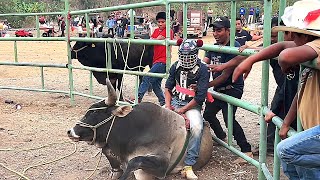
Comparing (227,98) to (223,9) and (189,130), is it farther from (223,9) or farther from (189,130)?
(223,9)

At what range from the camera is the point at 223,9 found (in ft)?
56.7

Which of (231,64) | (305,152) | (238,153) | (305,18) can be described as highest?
(305,18)

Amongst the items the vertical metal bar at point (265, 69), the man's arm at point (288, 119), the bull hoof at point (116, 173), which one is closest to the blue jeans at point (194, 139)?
the bull hoof at point (116, 173)

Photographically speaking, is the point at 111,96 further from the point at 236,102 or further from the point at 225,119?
the point at 225,119

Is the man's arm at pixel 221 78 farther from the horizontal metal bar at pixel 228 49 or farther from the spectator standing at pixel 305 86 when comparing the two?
the spectator standing at pixel 305 86

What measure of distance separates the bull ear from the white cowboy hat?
2150 mm

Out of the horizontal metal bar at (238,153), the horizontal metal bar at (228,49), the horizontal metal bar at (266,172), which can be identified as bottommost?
the horizontal metal bar at (238,153)

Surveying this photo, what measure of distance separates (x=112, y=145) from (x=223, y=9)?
13689 mm

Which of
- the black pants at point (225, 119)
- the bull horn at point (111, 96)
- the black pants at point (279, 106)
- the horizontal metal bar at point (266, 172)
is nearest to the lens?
the black pants at point (279, 106)

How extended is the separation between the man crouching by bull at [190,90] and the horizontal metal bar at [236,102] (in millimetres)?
211

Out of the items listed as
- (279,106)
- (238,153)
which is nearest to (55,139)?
(238,153)

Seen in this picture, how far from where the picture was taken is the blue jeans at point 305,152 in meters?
2.31

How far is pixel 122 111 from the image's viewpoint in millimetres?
4281

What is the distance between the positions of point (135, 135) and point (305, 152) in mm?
2190
